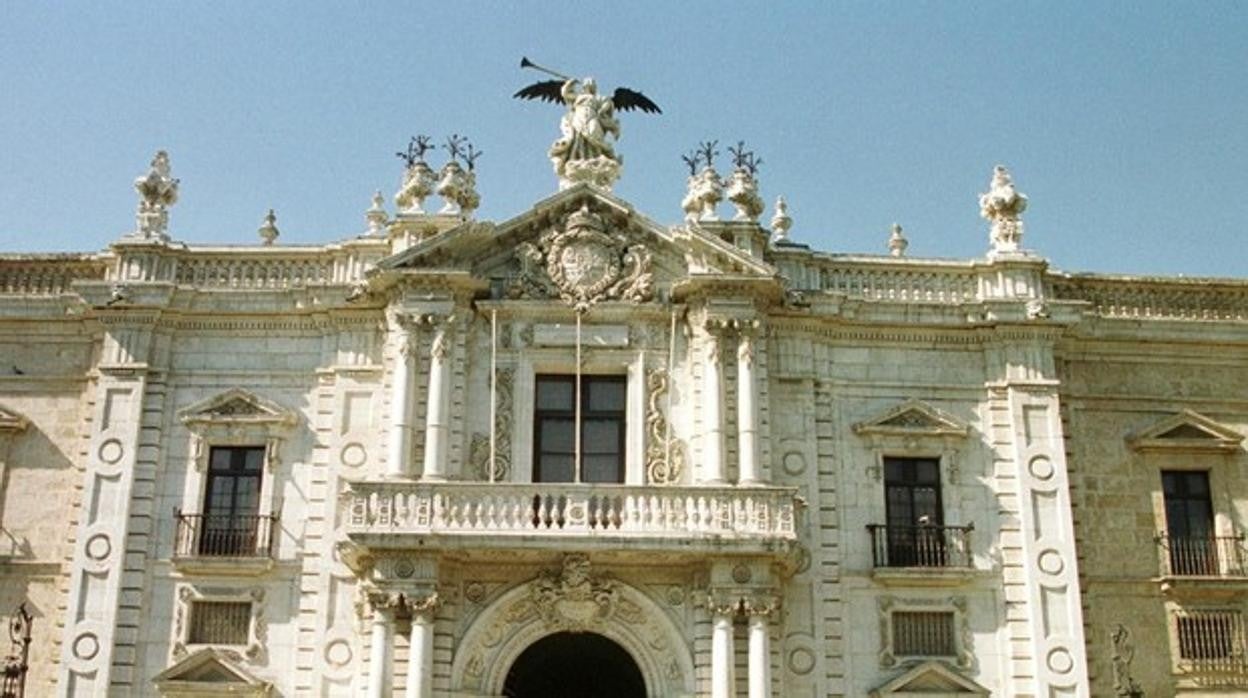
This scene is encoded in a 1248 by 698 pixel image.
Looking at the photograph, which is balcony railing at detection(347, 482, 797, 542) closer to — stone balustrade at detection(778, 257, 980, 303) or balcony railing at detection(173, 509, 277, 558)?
balcony railing at detection(173, 509, 277, 558)

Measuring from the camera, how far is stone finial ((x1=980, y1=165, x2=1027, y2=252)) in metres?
25.3

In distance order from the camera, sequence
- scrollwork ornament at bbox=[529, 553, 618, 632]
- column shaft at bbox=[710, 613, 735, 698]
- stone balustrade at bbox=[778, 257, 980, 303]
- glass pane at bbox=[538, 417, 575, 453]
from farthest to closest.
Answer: stone balustrade at bbox=[778, 257, 980, 303]
glass pane at bbox=[538, 417, 575, 453]
scrollwork ornament at bbox=[529, 553, 618, 632]
column shaft at bbox=[710, 613, 735, 698]

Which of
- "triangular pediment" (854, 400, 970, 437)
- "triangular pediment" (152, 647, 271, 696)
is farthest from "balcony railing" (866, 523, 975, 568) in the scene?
"triangular pediment" (152, 647, 271, 696)

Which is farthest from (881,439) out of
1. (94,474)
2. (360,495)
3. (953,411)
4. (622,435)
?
(94,474)

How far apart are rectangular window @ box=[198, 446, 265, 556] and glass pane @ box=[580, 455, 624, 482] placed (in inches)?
214

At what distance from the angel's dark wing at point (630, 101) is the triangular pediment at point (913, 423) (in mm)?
7445

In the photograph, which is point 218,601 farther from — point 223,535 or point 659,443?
point 659,443

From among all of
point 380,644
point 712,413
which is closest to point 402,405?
point 380,644

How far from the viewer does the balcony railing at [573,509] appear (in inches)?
851

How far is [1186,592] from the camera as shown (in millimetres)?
23109

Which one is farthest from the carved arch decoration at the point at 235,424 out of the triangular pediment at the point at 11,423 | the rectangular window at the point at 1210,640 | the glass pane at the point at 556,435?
the rectangular window at the point at 1210,640

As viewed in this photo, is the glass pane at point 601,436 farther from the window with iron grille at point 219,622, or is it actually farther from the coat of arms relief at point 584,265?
the window with iron grille at point 219,622

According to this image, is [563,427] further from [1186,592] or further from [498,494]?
[1186,592]

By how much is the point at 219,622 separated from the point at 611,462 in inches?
270
